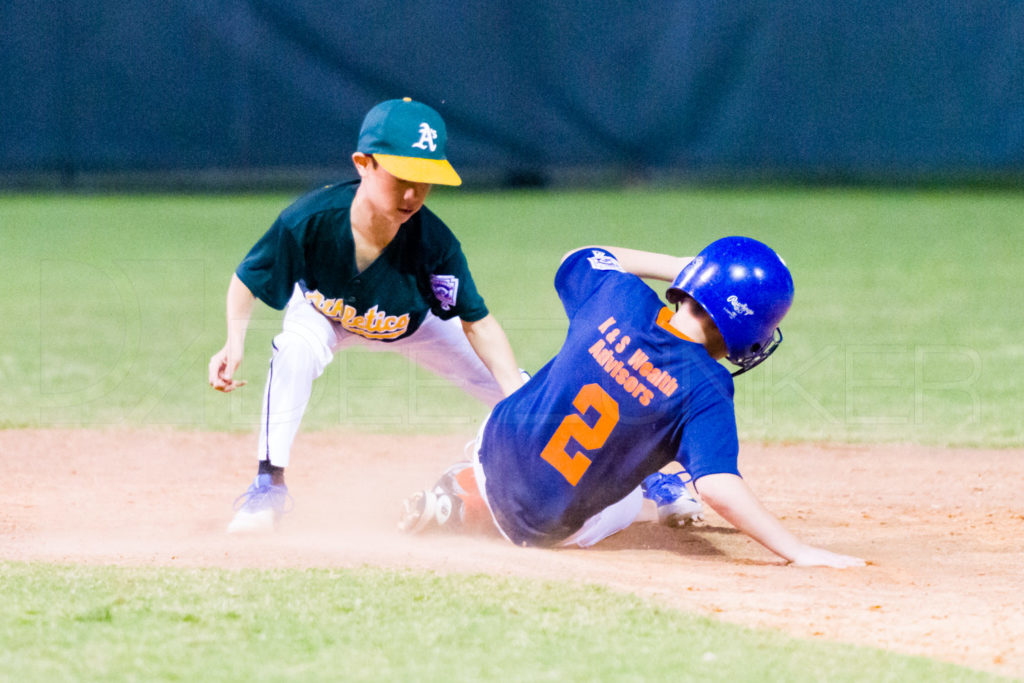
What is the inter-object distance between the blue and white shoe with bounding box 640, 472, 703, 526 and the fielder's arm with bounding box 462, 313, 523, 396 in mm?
556

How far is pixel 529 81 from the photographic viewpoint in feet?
43.3

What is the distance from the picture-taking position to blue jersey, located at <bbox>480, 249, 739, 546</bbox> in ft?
10.3

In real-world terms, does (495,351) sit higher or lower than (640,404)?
higher

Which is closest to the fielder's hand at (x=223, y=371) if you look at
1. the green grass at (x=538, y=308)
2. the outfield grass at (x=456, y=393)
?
the outfield grass at (x=456, y=393)

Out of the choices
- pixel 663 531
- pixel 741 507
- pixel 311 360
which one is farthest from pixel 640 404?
pixel 311 360

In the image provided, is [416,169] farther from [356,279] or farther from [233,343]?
[233,343]

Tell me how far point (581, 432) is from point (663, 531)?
2.70 feet

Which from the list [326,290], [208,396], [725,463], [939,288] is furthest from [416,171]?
[939,288]

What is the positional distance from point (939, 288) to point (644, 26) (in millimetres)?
5513

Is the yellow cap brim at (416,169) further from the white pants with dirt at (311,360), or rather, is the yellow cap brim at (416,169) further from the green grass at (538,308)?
the green grass at (538,308)

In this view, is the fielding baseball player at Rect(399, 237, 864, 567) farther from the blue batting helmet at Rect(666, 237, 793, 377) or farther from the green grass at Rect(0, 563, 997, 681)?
the green grass at Rect(0, 563, 997, 681)

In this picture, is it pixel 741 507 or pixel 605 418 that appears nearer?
pixel 741 507

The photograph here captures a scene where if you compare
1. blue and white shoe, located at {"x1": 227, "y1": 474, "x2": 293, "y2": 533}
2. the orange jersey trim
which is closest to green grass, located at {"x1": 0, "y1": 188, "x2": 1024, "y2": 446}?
blue and white shoe, located at {"x1": 227, "y1": 474, "x2": 293, "y2": 533}

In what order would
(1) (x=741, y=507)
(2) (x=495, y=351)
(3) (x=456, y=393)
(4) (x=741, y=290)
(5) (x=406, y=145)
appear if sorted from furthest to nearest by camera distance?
(3) (x=456, y=393) → (2) (x=495, y=351) → (5) (x=406, y=145) → (4) (x=741, y=290) → (1) (x=741, y=507)
